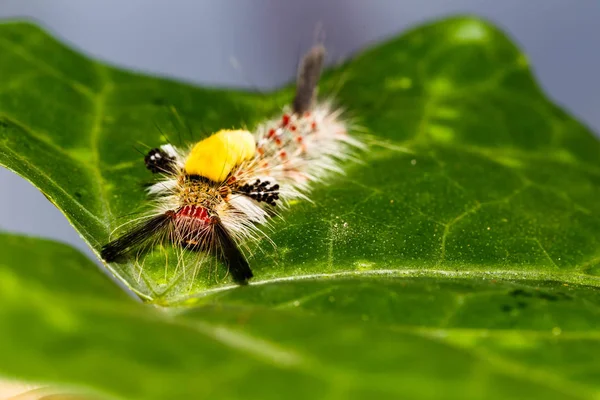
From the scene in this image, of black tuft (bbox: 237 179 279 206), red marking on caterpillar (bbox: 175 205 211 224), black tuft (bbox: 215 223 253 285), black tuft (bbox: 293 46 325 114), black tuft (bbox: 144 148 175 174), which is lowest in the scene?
black tuft (bbox: 215 223 253 285)

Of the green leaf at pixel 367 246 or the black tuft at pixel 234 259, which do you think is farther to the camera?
the black tuft at pixel 234 259

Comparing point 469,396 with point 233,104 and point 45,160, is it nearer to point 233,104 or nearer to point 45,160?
point 45,160

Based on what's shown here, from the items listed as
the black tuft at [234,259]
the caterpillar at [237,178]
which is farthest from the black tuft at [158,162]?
the black tuft at [234,259]

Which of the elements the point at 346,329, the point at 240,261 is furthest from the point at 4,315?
the point at 240,261

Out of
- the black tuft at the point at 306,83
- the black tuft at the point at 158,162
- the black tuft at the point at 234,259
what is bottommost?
the black tuft at the point at 234,259

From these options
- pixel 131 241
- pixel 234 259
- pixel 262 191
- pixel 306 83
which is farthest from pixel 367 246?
pixel 306 83

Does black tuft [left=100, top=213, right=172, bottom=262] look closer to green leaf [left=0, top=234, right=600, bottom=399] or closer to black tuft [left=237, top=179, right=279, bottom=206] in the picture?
green leaf [left=0, top=234, right=600, bottom=399]

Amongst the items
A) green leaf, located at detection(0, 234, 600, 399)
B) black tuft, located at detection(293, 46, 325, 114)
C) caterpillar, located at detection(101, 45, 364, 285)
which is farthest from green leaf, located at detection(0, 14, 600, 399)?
black tuft, located at detection(293, 46, 325, 114)

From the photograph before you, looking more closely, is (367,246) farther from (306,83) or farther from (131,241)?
(306,83)

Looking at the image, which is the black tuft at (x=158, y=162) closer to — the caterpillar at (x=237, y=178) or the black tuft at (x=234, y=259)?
the caterpillar at (x=237, y=178)
